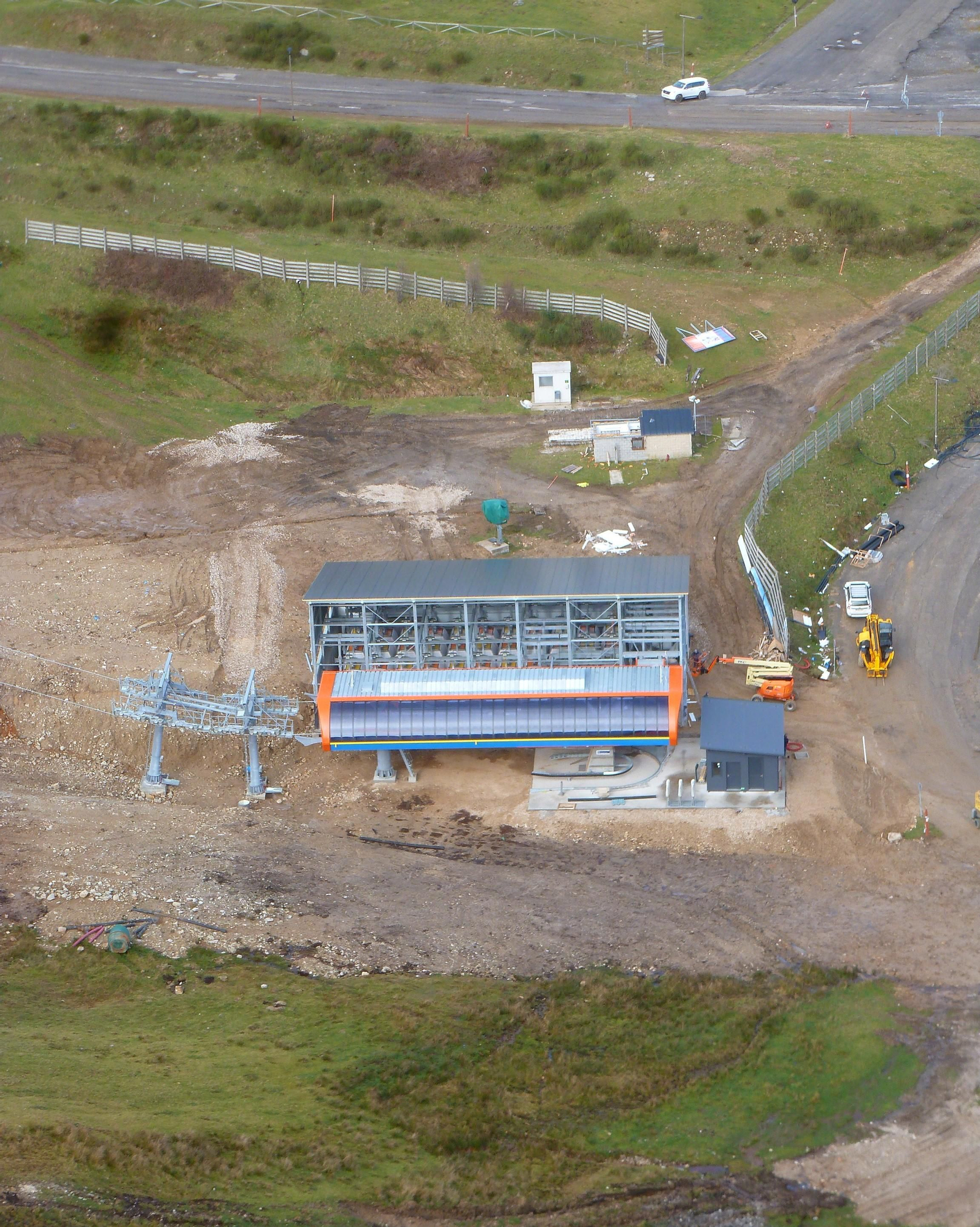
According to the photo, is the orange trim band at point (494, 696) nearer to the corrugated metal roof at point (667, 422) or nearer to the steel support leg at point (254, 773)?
the steel support leg at point (254, 773)

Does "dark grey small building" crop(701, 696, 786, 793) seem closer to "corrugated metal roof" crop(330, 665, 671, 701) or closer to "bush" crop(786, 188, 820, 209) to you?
"corrugated metal roof" crop(330, 665, 671, 701)

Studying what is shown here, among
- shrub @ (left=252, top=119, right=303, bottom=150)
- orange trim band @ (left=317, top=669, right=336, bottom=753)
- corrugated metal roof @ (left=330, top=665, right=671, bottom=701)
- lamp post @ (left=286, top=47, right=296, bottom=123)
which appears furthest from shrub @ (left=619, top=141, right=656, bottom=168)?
orange trim band @ (left=317, top=669, right=336, bottom=753)

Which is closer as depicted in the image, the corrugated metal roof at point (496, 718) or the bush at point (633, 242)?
the corrugated metal roof at point (496, 718)

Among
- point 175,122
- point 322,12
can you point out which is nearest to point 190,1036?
point 175,122

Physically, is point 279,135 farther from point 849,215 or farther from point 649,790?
point 649,790

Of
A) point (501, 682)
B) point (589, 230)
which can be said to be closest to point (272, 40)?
point (589, 230)

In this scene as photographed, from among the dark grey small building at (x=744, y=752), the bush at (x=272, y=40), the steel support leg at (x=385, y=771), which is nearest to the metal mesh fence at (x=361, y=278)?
the bush at (x=272, y=40)

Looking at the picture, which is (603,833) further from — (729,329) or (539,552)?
(729,329)
